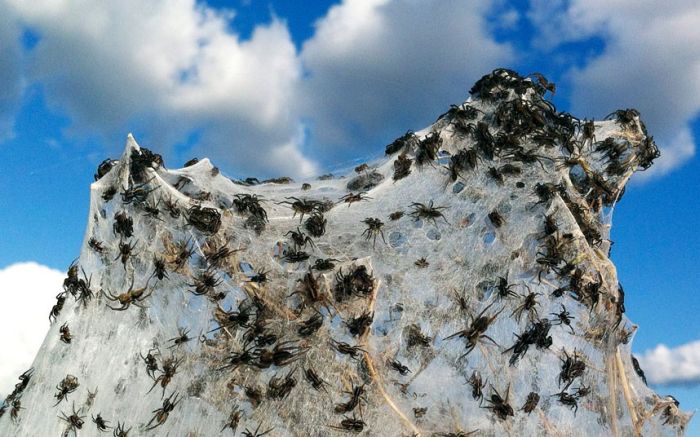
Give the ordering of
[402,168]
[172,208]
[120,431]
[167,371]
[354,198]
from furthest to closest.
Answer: [402,168], [354,198], [172,208], [120,431], [167,371]

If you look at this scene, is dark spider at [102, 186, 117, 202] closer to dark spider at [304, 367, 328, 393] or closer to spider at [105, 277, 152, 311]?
spider at [105, 277, 152, 311]

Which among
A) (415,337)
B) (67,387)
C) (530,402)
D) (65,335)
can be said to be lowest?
(67,387)

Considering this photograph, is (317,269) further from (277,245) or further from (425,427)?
(425,427)

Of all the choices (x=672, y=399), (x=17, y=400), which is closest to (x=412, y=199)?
(x=672, y=399)

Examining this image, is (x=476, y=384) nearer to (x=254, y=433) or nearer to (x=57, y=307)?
(x=254, y=433)

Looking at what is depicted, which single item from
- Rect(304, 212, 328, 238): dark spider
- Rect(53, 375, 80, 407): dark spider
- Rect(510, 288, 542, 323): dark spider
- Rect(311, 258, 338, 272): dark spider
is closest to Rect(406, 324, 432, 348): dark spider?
Rect(510, 288, 542, 323): dark spider

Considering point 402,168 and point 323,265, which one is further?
point 402,168

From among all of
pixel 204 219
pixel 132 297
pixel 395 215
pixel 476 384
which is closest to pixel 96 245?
pixel 132 297

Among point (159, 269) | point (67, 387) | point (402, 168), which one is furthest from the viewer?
point (402, 168)
